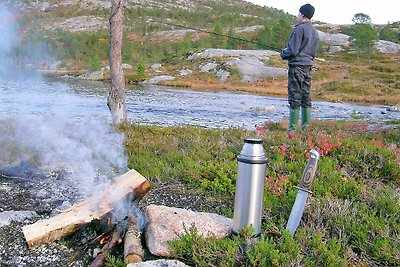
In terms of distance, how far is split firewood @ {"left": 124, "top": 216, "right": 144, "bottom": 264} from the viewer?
12.6 ft

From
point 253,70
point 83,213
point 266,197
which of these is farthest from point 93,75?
point 83,213

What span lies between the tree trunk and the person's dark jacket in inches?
153

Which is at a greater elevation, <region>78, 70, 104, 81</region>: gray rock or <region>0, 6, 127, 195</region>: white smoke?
<region>0, 6, 127, 195</region>: white smoke

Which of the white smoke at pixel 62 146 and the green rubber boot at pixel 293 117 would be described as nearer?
the white smoke at pixel 62 146

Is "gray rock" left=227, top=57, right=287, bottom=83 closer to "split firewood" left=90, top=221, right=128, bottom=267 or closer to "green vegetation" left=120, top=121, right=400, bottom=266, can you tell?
"green vegetation" left=120, top=121, right=400, bottom=266

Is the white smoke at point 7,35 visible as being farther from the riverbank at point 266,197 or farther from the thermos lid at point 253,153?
the thermos lid at point 253,153

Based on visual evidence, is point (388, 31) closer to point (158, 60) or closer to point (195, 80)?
point (158, 60)

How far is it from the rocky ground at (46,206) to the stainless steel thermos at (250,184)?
0.93 meters

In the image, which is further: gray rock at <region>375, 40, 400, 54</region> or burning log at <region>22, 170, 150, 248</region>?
gray rock at <region>375, 40, 400, 54</region>

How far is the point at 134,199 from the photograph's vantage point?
16.4 feet

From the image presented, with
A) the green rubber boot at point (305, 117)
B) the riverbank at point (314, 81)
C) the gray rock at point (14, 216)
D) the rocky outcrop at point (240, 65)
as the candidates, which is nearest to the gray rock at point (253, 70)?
the rocky outcrop at point (240, 65)

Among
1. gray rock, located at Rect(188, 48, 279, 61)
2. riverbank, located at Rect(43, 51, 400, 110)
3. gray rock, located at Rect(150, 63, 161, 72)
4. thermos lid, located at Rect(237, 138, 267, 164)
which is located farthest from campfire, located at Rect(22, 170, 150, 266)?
gray rock, located at Rect(150, 63, 161, 72)

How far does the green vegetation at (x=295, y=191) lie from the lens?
379 cm

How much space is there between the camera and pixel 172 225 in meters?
4.27
